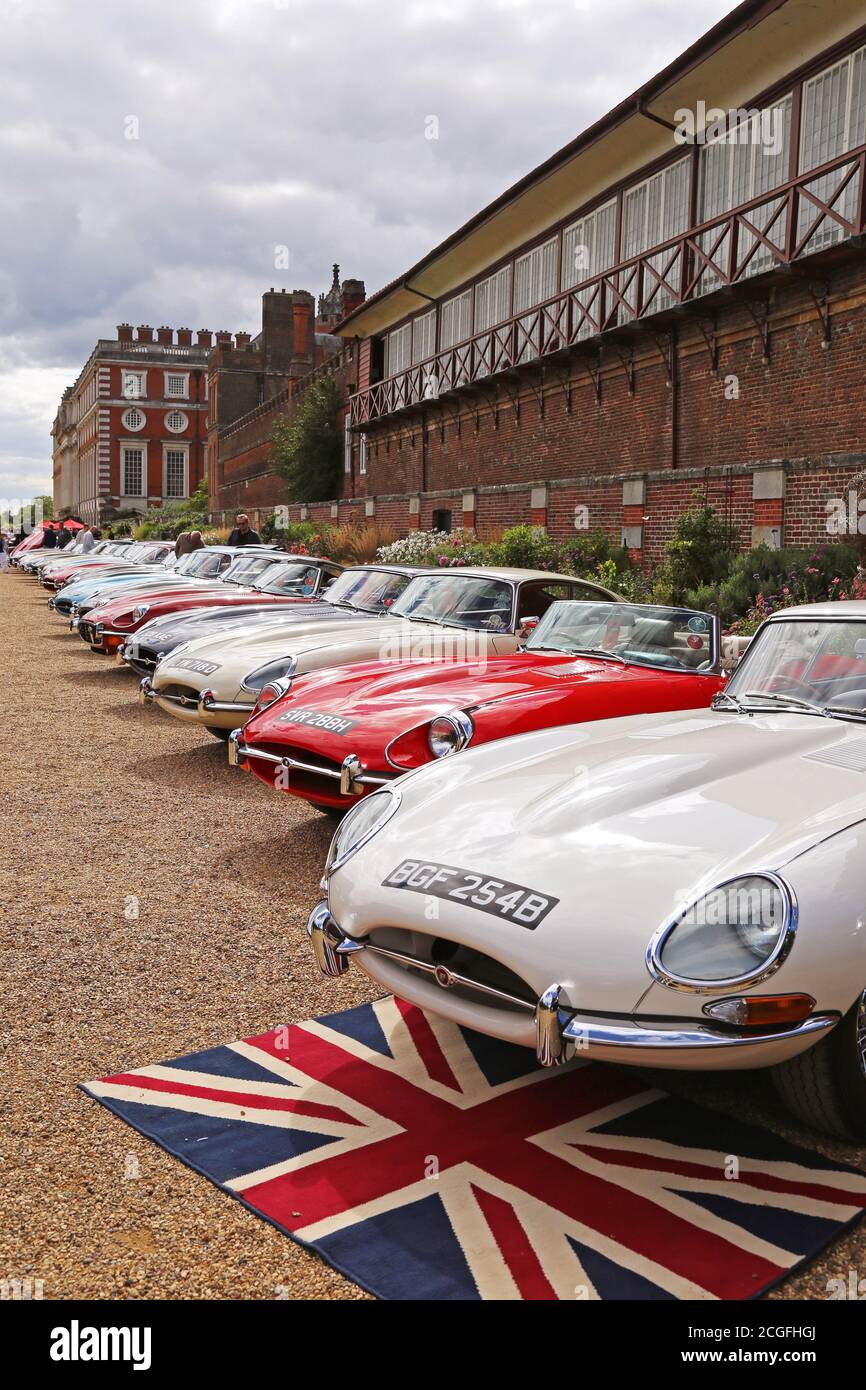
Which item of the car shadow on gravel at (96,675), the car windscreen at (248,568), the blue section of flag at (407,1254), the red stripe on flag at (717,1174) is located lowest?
the blue section of flag at (407,1254)

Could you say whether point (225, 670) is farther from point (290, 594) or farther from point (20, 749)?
point (290, 594)

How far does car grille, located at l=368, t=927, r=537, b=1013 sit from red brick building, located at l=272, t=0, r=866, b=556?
34.5 ft

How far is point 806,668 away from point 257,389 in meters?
58.3

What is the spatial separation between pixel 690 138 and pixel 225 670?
1300 cm

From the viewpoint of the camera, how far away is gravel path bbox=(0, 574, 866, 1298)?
2.40 m

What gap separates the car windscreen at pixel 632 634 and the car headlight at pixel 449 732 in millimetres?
1303

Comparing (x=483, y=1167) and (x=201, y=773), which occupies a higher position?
(x=201, y=773)

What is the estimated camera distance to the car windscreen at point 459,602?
7.05m

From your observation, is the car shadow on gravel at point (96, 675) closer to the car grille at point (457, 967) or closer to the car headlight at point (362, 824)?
the car headlight at point (362, 824)

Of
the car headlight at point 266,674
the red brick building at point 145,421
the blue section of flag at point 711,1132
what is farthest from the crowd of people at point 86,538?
the red brick building at point 145,421

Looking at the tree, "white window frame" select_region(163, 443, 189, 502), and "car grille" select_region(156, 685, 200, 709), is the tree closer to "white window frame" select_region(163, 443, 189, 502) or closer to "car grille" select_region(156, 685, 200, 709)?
"car grille" select_region(156, 685, 200, 709)

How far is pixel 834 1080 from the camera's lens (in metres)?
2.70

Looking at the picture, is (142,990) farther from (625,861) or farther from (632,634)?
(632,634)

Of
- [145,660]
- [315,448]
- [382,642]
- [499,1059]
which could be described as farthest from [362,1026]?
[315,448]
